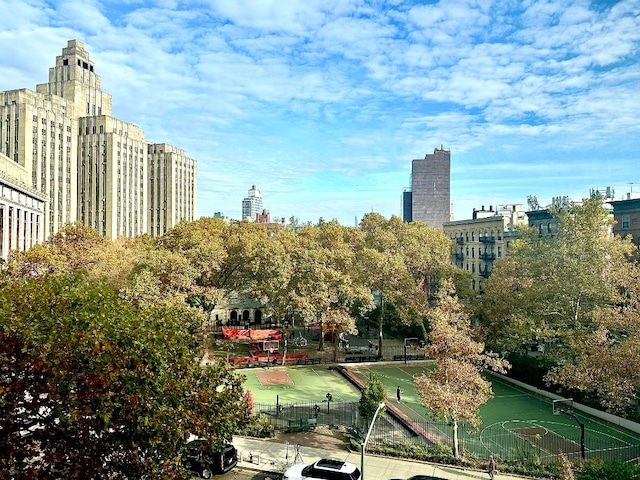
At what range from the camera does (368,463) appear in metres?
24.9

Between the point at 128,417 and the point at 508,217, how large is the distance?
74545 millimetres

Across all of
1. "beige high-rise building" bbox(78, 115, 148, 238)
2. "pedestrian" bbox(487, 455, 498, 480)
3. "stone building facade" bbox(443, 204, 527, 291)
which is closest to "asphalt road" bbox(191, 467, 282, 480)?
"pedestrian" bbox(487, 455, 498, 480)

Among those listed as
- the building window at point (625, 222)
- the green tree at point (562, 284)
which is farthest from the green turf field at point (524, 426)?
the building window at point (625, 222)

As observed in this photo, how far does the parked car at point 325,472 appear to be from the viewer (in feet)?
69.6

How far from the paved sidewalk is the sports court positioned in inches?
152

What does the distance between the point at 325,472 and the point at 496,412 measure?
18.7 meters

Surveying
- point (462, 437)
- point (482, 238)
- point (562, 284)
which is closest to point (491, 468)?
point (462, 437)

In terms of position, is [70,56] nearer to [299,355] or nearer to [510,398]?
[299,355]

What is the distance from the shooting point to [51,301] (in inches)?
571

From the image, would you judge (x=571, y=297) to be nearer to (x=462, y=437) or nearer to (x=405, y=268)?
(x=405, y=268)

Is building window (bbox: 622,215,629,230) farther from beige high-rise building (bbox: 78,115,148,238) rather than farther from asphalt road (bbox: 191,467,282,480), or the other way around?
beige high-rise building (bbox: 78,115,148,238)

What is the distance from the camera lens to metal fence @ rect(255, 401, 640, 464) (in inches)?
1060

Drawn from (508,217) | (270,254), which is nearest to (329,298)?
(270,254)

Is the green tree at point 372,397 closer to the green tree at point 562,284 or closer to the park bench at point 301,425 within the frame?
the park bench at point 301,425
